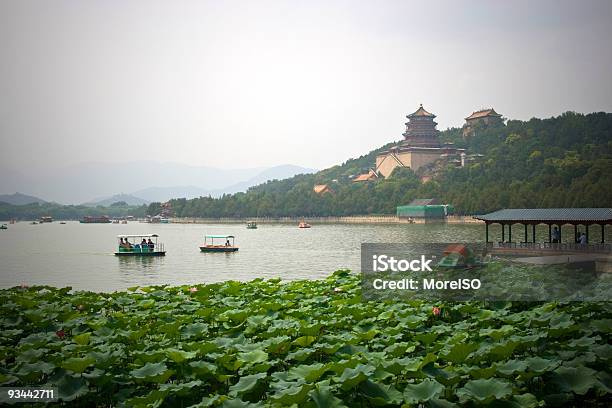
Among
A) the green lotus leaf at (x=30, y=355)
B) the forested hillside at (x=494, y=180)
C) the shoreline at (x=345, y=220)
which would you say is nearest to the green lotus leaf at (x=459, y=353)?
the green lotus leaf at (x=30, y=355)

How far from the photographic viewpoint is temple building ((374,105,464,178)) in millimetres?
94750

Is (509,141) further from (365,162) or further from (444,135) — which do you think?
(365,162)

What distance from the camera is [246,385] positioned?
4988 mm

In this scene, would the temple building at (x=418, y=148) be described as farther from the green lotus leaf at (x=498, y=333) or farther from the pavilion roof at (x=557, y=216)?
the green lotus leaf at (x=498, y=333)

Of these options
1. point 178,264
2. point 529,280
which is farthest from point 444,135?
point 529,280

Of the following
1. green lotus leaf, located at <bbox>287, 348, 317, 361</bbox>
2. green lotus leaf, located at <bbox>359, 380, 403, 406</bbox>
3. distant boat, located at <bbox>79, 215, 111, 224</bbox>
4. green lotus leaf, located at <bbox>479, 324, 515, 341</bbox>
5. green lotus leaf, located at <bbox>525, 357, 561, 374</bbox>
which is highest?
distant boat, located at <bbox>79, 215, 111, 224</bbox>

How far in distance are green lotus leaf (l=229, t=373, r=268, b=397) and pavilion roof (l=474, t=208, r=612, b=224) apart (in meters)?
15.4

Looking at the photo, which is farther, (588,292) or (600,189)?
(600,189)

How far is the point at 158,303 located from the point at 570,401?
5.83 meters

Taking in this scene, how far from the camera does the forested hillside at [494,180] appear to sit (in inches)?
2293

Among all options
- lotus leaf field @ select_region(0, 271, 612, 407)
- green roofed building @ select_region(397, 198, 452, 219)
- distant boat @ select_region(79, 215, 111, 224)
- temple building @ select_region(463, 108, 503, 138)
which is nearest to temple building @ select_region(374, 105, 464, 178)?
temple building @ select_region(463, 108, 503, 138)

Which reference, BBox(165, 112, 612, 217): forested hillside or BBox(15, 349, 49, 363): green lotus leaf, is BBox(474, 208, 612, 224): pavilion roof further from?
BBox(165, 112, 612, 217): forested hillside

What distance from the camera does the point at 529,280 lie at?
934 cm

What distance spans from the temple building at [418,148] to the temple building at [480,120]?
38.9 feet
